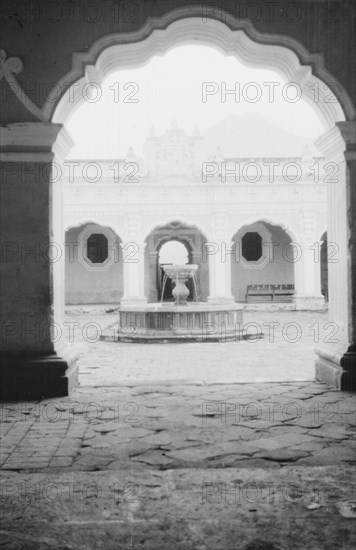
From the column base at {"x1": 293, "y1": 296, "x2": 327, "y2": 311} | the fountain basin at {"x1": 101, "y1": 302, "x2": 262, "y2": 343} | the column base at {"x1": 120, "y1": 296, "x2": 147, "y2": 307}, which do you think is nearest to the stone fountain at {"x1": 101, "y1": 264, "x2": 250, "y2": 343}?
the fountain basin at {"x1": 101, "y1": 302, "x2": 262, "y2": 343}

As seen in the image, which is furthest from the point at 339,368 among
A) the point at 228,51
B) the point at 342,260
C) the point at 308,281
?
the point at 308,281

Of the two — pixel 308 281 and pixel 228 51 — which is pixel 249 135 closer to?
pixel 308 281

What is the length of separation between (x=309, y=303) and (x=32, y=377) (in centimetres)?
1635

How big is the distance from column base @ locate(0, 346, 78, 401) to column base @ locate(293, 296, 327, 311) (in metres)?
15.9

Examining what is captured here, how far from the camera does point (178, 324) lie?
415 inches

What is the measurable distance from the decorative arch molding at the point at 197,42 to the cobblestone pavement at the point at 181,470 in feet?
8.80

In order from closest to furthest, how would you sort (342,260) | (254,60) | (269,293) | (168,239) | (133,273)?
(342,260) → (254,60) → (133,273) → (269,293) → (168,239)

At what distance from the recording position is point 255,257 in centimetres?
2334

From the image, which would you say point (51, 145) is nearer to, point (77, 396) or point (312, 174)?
point (77, 396)

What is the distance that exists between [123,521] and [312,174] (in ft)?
63.0

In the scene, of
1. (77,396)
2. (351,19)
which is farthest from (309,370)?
(351,19)

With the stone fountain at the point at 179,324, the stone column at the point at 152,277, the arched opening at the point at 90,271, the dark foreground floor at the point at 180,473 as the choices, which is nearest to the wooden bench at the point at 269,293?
the stone column at the point at 152,277

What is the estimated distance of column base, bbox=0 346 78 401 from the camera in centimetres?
457

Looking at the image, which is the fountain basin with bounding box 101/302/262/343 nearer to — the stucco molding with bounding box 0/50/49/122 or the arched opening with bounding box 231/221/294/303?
the stucco molding with bounding box 0/50/49/122
